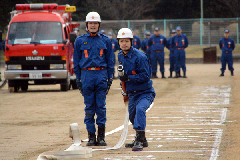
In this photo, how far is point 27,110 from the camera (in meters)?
13.2

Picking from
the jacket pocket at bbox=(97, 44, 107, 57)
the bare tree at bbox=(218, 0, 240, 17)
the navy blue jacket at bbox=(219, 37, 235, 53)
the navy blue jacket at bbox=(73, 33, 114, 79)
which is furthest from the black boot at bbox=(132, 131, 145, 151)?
the bare tree at bbox=(218, 0, 240, 17)

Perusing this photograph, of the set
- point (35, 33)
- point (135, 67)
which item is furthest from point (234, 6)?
point (135, 67)

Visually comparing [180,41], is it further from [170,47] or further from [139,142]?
[139,142]

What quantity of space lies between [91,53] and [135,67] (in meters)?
0.81

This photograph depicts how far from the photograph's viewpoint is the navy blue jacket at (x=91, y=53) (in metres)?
8.12

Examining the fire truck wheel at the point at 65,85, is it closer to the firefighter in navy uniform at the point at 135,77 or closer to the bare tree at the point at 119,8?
the firefighter in navy uniform at the point at 135,77

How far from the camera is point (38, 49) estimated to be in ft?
57.3

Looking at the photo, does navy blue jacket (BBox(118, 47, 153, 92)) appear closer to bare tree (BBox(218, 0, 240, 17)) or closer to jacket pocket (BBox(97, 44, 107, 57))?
jacket pocket (BBox(97, 44, 107, 57))

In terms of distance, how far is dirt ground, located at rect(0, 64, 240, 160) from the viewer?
7383mm

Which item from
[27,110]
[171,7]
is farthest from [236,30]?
[27,110]

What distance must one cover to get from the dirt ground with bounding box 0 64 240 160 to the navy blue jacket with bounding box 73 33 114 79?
122cm

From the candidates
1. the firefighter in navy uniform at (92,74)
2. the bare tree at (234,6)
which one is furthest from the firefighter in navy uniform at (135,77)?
the bare tree at (234,6)

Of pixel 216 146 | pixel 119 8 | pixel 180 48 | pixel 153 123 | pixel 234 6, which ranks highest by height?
pixel 119 8

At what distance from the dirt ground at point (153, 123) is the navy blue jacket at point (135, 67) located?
0.92 m
